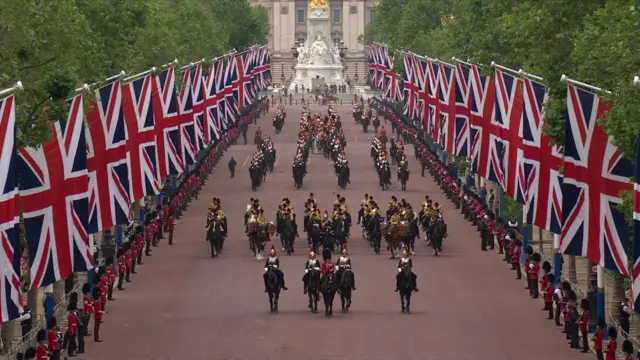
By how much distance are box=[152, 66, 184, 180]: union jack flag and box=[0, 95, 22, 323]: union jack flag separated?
90.8 ft

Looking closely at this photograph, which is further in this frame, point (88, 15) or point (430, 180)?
point (430, 180)

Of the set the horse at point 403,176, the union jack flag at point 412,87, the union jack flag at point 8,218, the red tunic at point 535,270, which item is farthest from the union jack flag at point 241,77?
the union jack flag at point 8,218

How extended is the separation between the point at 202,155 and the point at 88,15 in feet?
100

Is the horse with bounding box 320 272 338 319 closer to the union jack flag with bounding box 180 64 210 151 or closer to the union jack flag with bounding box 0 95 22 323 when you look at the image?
the union jack flag with bounding box 0 95 22 323

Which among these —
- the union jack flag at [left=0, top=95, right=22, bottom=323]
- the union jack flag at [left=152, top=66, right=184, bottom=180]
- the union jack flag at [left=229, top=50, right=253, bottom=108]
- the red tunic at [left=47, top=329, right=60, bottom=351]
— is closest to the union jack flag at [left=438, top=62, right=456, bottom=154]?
the union jack flag at [left=152, top=66, right=184, bottom=180]

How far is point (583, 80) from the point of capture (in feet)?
160

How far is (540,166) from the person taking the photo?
51375 millimetres

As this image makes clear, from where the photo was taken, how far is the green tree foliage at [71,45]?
46.1 metres

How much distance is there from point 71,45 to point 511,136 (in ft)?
46.0

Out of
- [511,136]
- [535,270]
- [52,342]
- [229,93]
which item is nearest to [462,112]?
[511,136]

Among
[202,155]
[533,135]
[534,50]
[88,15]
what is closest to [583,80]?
[533,135]

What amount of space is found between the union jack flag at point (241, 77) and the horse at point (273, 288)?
2282 inches

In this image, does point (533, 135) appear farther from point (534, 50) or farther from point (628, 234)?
point (628, 234)

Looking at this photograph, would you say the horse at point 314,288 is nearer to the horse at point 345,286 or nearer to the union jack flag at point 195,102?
the horse at point 345,286
